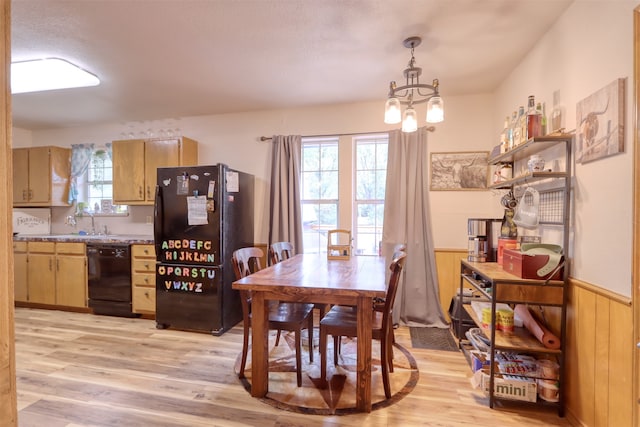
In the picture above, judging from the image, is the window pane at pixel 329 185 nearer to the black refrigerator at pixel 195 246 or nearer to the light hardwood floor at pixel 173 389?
the black refrigerator at pixel 195 246

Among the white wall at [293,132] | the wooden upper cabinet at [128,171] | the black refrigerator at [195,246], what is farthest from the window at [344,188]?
the wooden upper cabinet at [128,171]

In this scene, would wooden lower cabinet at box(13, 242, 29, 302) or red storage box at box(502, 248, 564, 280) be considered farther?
wooden lower cabinet at box(13, 242, 29, 302)

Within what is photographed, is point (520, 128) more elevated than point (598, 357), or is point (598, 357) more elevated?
point (520, 128)

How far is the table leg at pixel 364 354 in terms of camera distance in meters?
1.83

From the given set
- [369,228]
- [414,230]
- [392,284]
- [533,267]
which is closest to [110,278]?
[369,228]

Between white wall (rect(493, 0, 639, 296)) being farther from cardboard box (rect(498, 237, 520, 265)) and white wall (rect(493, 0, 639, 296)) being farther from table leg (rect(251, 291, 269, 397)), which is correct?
table leg (rect(251, 291, 269, 397))

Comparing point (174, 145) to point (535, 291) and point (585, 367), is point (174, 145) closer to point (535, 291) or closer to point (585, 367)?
point (535, 291)

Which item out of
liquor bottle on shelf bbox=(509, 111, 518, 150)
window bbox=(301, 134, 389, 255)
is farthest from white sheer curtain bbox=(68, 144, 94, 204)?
liquor bottle on shelf bbox=(509, 111, 518, 150)

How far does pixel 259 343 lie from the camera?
200 cm

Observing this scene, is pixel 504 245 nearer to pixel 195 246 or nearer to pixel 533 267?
pixel 533 267

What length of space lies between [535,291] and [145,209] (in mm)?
4472

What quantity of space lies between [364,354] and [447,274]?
192 cm

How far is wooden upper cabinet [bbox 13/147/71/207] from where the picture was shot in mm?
4215

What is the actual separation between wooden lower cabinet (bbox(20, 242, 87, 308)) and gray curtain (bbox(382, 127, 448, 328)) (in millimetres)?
3704
